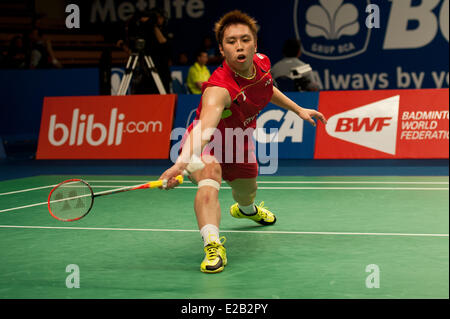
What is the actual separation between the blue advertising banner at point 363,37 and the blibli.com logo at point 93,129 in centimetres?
621

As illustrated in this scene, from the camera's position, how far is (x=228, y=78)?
13.8 ft

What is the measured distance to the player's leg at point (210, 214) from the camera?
396 centimetres

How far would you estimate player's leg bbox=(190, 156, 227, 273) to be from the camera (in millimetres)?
3964

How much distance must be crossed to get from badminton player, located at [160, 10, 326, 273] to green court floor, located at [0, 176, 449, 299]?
30 centimetres

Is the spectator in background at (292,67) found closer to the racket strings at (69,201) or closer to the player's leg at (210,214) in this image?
the player's leg at (210,214)

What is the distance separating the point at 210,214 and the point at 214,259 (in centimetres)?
34

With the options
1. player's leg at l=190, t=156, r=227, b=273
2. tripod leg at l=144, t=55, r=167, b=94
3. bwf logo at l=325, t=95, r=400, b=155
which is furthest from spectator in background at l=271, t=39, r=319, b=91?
player's leg at l=190, t=156, r=227, b=273

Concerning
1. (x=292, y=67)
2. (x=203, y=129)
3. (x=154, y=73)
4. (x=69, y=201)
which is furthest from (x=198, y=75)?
(x=203, y=129)

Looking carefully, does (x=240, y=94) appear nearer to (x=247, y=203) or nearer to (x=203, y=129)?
(x=203, y=129)

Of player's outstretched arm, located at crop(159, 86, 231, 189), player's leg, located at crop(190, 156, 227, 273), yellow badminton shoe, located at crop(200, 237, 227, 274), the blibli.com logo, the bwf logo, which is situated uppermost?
player's outstretched arm, located at crop(159, 86, 231, 189)

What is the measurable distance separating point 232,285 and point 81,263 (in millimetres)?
1172

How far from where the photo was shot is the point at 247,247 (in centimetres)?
462

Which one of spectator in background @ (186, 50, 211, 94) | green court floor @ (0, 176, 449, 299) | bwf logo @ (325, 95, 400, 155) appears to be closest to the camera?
green court floor @ (0, 176, 449, 299)

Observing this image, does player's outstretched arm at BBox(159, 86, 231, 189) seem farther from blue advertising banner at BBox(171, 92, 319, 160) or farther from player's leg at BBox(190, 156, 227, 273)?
blue advertising banner at BBox(171, 92, 319, 160)
